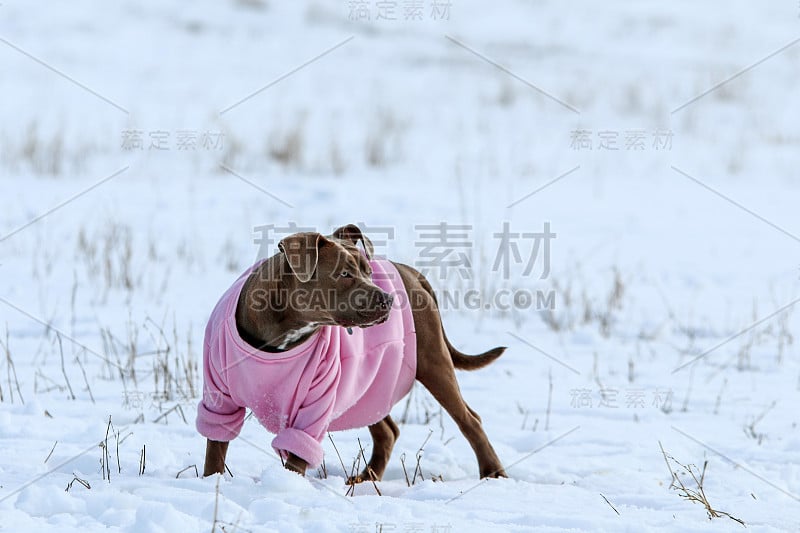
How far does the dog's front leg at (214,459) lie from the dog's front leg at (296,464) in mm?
330

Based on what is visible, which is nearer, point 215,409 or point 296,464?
point 296,464

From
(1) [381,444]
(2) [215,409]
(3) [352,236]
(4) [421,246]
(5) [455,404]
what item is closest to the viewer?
(2) [215,409]

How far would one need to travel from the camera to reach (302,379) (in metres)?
3.59

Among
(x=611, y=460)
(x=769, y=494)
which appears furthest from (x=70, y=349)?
(x=769, y=494)

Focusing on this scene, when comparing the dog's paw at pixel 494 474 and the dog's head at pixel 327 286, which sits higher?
the dog's head at pixel 327 286

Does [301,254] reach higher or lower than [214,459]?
higher

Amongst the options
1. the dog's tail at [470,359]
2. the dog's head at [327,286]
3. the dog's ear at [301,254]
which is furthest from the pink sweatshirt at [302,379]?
the dog's tail at [470,359]

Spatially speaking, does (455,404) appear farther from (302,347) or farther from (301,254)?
(301,254)

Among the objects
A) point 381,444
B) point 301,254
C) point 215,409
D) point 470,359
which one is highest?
point 301,254

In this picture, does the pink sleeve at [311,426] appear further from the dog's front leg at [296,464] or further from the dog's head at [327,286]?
the dog's head at [327,286]

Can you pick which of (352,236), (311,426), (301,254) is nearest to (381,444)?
(311,426)

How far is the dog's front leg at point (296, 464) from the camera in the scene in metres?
3.55

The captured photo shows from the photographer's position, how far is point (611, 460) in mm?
4293

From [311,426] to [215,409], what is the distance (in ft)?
1.40
